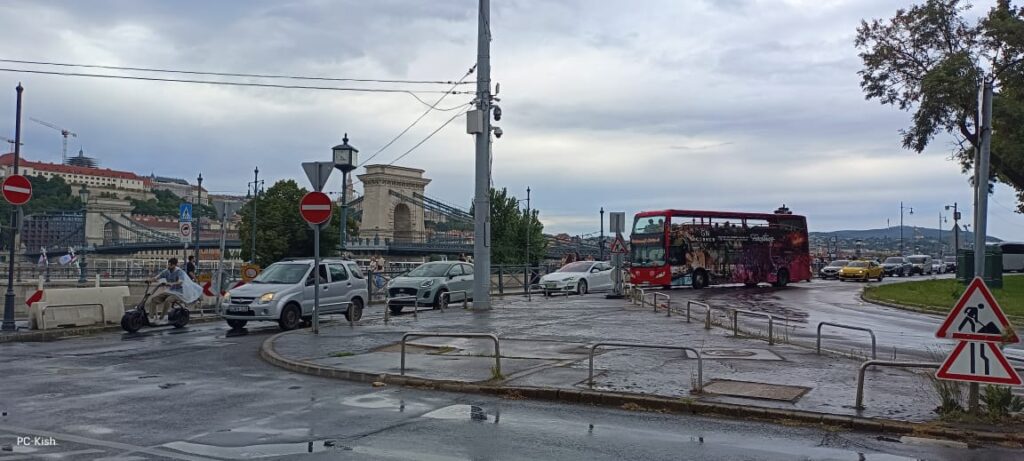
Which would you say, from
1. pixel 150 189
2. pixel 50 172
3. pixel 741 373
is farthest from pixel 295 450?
pixel 150 189

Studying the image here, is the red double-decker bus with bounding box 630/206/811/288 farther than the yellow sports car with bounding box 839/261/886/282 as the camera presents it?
No

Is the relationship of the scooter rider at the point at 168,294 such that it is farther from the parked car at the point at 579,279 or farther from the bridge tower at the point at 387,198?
the bridge tower at the point at 387,198

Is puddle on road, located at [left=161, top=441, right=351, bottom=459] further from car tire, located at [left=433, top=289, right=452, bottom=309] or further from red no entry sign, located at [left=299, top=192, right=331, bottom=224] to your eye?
car tire, located at [left=433, top=289, right=452, bottom=309]

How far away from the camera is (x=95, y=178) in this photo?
135 m

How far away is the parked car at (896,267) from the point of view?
6234 centimetres

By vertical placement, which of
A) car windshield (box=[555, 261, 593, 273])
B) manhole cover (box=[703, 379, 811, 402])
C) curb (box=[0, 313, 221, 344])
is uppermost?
car windshield (box=[555, 261, 593, 273])

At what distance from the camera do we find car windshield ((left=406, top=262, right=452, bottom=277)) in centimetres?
2477

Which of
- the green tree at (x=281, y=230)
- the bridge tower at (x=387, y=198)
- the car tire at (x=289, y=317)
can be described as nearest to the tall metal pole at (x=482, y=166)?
the car tire at (x=289, y=317)

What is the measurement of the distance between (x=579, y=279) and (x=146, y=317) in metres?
19.1

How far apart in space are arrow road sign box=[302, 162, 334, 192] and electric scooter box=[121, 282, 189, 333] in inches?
204

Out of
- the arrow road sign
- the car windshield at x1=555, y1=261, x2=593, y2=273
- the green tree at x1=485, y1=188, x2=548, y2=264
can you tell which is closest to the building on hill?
the green tree at x1=485, y1=188, x2=548, y2=264

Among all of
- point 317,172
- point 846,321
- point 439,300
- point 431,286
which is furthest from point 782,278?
point 317,172

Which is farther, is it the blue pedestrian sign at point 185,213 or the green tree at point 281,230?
the green tree at point 281,230

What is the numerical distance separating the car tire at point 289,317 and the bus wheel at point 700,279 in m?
23.8
